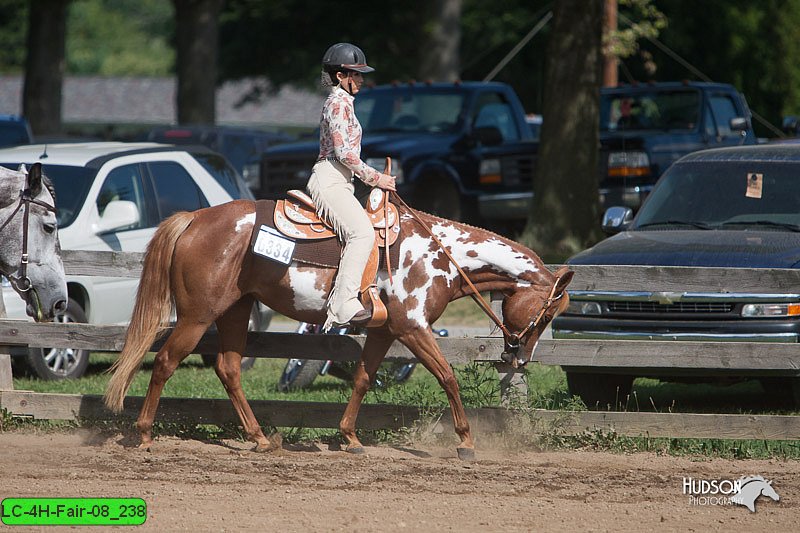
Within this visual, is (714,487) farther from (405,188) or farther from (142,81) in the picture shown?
(142,81)

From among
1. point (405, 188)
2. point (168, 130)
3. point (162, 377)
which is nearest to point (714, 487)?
point (162, 377)

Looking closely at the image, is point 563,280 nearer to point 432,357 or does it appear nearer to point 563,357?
point 563,357

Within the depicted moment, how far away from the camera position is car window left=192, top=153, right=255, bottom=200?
11.6 m

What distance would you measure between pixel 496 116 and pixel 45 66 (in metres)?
16.8

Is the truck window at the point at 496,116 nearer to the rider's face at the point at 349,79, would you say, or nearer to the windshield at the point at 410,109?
the windshield at the point at 410,109

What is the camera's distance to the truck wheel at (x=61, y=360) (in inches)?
406

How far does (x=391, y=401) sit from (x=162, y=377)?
6.61ft

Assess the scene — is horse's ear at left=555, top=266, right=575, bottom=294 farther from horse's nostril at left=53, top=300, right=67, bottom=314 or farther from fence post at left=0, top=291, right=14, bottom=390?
fence post at left=0, top=291, right=14, bottom=390

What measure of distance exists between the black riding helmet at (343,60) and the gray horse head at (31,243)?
2.01 metres

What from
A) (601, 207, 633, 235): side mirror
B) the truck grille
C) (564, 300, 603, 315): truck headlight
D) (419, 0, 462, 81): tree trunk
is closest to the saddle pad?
(564, 300, 603, 315): truck headlight

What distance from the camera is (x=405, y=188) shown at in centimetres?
1625

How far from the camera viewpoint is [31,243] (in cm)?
741

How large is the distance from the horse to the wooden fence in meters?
0.35

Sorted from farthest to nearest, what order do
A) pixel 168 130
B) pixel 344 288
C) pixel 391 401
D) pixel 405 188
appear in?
pixel 168 130, pixel 405 188, pixel 391 401, pixel 344 288
